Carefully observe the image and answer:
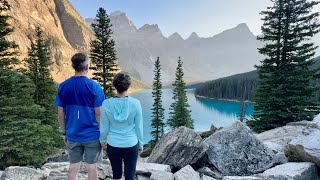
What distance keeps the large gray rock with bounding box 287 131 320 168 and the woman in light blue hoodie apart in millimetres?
5917

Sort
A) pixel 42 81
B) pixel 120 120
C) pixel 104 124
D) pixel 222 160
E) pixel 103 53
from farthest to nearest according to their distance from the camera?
pixel 42 81, pixel 103 53, pixel 222 160, pixel 104 124, pixel 120 120

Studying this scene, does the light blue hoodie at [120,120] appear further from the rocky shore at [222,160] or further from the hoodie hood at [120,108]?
the rocky shore at [222,160]

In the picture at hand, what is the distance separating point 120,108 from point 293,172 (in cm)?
569

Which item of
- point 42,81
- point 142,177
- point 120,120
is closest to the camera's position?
point 120,120

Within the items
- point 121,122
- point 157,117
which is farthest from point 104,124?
point 157,117

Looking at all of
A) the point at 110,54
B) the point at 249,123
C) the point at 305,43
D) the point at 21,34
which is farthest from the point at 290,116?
the point at 21,34

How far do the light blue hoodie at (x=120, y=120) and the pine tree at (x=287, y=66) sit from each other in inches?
749

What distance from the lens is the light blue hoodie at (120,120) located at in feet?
16.4

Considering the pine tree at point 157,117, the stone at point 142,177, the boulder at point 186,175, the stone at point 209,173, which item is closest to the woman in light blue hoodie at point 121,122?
the stone at point 142,177

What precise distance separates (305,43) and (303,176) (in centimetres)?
1738

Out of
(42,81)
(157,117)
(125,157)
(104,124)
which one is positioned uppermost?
(42,81)

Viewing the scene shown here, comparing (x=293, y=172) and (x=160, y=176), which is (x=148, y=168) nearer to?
(x=160, y=176)

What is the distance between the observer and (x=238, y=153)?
9812 mm

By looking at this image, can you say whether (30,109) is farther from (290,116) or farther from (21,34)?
(21,34)
